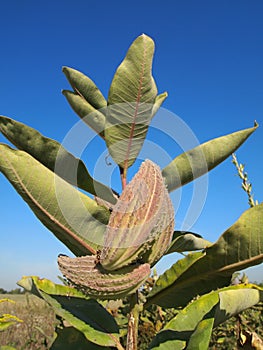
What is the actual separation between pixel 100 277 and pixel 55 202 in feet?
1.28

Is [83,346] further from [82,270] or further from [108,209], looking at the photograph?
[108,209]

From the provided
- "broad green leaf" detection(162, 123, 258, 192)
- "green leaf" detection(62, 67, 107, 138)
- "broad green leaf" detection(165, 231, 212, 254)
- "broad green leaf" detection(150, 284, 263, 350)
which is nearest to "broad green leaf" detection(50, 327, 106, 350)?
"broad green leaf" detection(150, 284, 263, 350)

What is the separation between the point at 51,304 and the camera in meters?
1.58

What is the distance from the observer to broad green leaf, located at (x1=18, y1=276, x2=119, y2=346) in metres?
1.57

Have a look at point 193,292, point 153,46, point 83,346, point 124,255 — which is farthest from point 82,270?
point 153,46

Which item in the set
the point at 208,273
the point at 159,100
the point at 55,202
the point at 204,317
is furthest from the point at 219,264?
the point at 159,100

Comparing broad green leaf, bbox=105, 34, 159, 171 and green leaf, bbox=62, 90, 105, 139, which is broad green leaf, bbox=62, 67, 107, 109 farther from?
broad green leaf, bbox=105, 34, 159, 171

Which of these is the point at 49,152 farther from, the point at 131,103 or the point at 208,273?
the point at 208,273

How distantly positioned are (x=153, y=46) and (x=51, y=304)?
118 centimetres

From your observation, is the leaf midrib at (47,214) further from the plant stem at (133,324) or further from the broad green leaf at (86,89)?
the broad green leaf at (86,89)

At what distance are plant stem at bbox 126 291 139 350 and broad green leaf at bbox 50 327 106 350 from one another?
0.18 metres

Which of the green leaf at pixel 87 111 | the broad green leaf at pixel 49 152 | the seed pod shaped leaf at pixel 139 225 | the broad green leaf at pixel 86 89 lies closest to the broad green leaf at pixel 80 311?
the seed pod shaped leaf at pixel 139 225

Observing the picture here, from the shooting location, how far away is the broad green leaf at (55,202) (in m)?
1.52

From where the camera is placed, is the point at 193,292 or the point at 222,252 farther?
the point at 193,292
